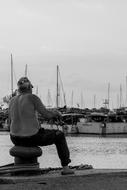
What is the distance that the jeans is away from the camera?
11242 millimetres

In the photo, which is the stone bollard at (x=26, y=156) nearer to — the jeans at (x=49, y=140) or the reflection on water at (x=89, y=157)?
the jeans at (x=49, y=140)

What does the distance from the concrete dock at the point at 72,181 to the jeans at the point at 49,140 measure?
0.31 meters

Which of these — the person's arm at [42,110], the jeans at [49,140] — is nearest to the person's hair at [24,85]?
the person's arm at [42,110]

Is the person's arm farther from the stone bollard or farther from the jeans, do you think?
the stone bollard

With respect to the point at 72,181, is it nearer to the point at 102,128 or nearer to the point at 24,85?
the point at 24,85

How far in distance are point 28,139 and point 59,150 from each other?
0.56m

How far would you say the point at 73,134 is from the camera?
9981cm

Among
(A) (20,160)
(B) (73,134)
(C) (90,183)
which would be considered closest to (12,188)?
(C) (90,183)

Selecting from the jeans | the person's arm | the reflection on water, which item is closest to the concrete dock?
the jeans

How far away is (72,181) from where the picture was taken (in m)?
9.84

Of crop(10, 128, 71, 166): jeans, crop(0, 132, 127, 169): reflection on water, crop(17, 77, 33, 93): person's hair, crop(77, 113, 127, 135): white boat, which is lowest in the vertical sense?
crop(0, 132, 127, 169): reflection on water

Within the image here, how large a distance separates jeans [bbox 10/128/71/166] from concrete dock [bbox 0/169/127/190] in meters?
0.31

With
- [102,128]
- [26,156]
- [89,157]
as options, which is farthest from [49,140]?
[102,128]

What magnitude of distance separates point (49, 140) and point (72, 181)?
1.54 meters
